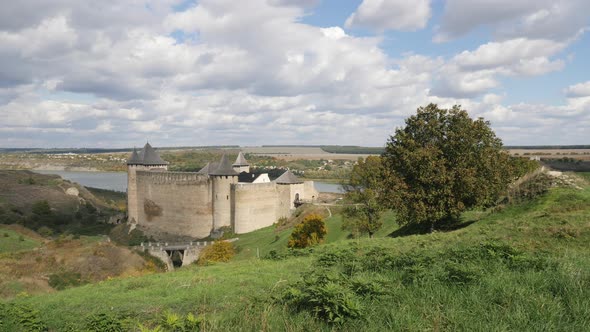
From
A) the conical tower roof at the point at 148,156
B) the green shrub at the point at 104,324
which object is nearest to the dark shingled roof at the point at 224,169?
the conical tower roof at the point at 148,156

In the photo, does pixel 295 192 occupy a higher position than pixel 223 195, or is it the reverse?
pixel 223 195

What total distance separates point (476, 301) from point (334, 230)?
866 inches

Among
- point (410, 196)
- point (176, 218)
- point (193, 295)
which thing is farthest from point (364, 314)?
point (176, 218)

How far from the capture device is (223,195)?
34.7m

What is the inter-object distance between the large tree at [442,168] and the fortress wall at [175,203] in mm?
23090

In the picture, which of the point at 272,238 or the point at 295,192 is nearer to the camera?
the point at 272,238

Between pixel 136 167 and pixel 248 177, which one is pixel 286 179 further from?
pixel 136 167

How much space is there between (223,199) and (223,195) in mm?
330

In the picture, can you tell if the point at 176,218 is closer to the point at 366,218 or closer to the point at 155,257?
the point at 155,257

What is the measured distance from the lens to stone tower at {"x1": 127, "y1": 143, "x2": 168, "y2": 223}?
135 feet

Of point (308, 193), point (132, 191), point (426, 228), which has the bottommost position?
point (308, 193)

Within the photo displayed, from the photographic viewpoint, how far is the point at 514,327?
3619 mm

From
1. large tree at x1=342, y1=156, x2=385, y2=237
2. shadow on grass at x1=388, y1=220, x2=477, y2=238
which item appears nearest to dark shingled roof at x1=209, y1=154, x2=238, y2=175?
large tree at x1=342, y1=156, x2=385, y2=237

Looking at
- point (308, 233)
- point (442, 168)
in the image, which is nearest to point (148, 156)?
point (308, 233)
